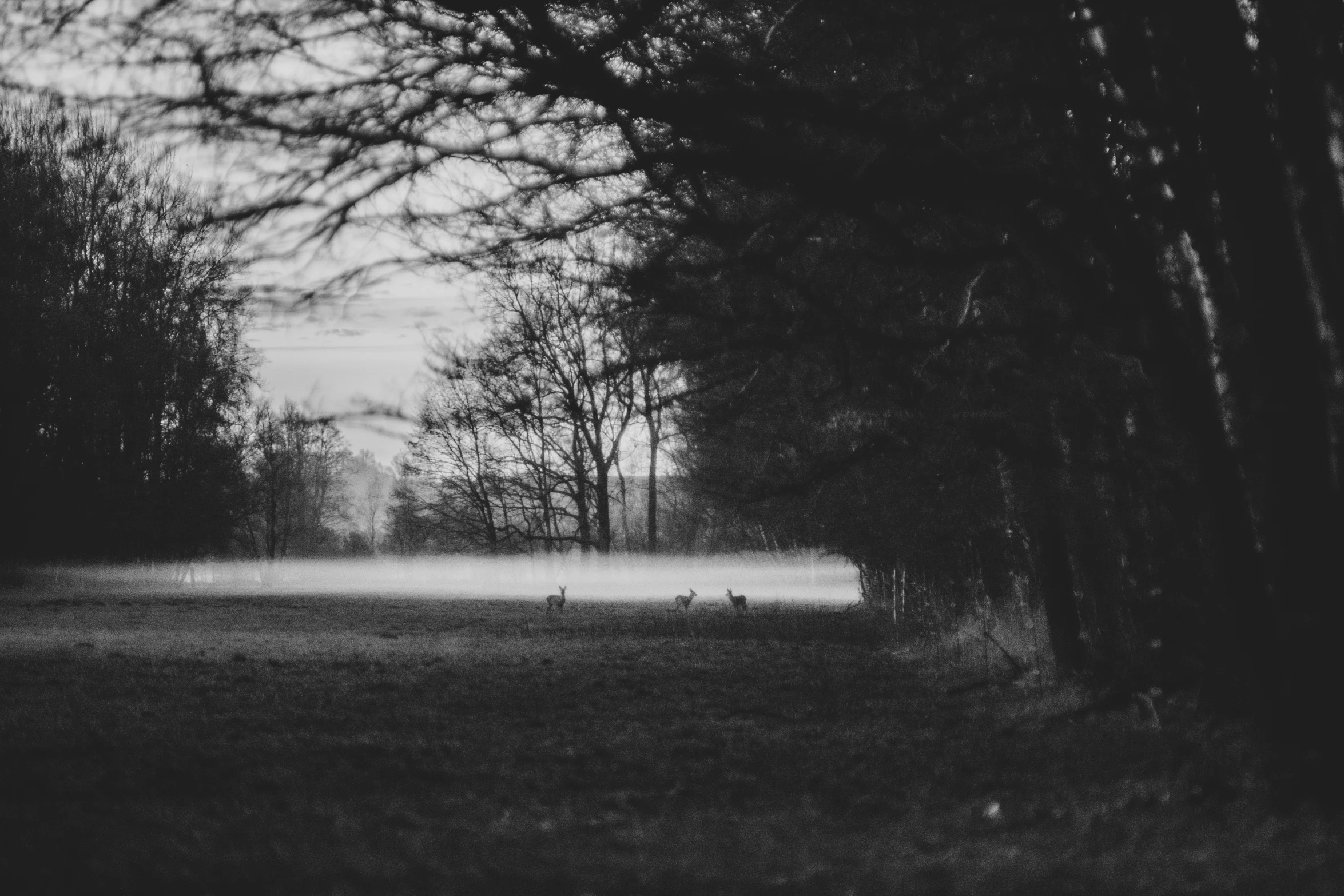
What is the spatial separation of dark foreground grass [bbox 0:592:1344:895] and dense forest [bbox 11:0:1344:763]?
3.40 feet

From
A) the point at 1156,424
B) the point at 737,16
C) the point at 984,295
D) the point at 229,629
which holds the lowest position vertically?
the point at 229,629

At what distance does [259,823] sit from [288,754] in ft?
6.20

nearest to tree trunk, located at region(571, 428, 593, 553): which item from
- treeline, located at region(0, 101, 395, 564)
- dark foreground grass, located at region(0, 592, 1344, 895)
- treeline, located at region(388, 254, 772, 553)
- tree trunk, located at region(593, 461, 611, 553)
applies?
treeline, located at region(388, 254, 772, 553)

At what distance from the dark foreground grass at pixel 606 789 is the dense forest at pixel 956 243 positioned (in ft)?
3.40

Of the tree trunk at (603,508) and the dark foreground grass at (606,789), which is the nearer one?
the dark foreground grass at (606,789)

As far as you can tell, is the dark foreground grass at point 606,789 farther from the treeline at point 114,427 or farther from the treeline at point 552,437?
the treeline at point 114,427

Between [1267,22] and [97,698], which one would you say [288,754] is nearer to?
[97,698]

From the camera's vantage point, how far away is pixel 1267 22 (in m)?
5.35

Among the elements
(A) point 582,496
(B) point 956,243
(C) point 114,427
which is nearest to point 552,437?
(A) point 582,496

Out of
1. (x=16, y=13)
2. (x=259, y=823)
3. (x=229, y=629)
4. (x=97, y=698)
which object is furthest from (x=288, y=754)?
(x=229, y=629)

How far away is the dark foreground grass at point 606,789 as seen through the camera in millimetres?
4277

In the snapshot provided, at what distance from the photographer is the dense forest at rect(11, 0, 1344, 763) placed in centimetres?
547

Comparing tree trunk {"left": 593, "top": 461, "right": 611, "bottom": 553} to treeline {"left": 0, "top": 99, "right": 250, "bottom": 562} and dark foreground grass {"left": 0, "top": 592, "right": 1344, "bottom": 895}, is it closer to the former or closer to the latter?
treeline {"left": 0, "top": 99, "right": 250, "bottom": 562}

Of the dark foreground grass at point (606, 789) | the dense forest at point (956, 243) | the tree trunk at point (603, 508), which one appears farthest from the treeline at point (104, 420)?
the dense forest at point (956, 243)
